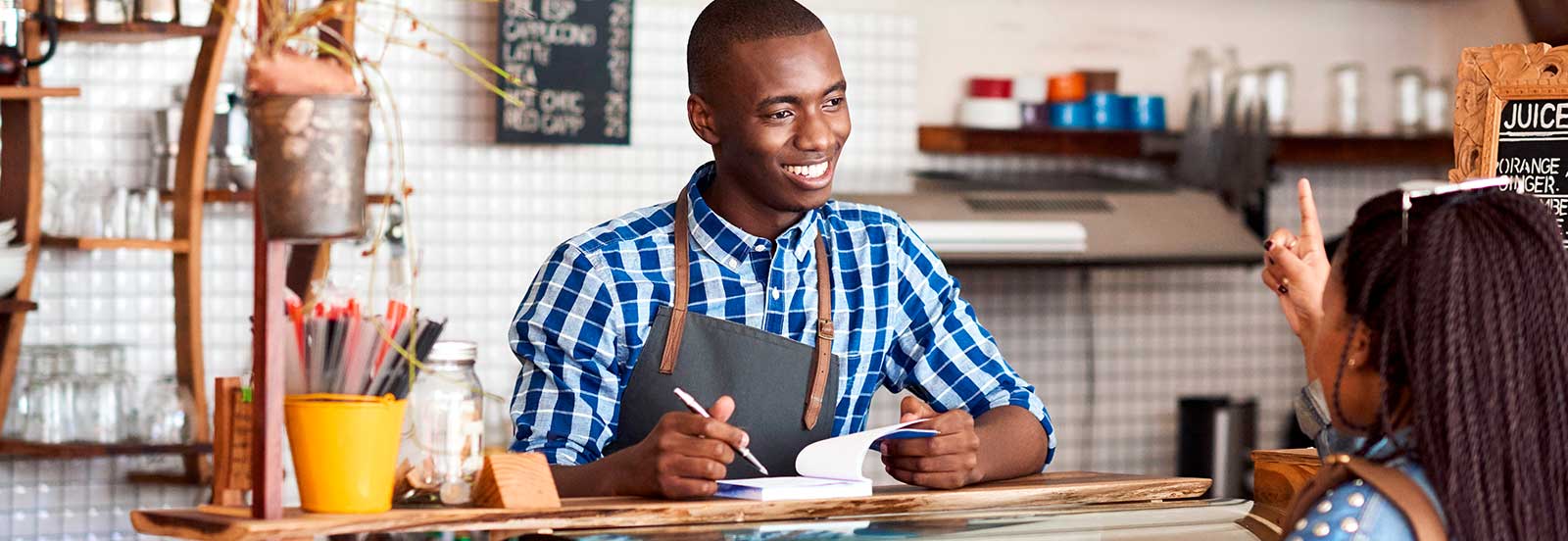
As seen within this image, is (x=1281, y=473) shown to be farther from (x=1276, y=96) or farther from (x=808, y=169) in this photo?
(x=1276, y=96)

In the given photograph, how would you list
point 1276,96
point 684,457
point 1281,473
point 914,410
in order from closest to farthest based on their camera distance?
point 684,457, point 914,410, point 1281,473, point 1276,96

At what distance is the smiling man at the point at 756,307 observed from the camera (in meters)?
2.05

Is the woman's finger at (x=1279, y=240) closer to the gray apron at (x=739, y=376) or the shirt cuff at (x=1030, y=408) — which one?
the shirt cuff at (x=1030, y=408)

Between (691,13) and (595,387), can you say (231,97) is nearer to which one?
(691,13)

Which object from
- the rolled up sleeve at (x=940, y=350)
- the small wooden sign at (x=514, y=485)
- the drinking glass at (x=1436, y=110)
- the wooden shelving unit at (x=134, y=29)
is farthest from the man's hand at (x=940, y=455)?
the drinking glass at (x=1436, y=110)

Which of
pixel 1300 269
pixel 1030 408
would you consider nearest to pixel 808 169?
pixel 1030 408

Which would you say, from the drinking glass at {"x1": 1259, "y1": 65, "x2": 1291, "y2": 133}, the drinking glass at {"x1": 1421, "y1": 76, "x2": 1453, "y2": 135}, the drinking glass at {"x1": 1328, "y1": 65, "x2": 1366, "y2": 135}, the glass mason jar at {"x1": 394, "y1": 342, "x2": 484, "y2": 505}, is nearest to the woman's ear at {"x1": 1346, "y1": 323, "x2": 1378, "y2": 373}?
the glass mason jar at {"x1": 394, "y1": 342, "x2": 484, "y2": 505}

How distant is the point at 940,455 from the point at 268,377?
72 cm

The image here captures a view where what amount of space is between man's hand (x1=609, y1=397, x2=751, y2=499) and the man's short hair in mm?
551

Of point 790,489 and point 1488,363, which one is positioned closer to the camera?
point 1488,363

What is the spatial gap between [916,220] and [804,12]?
1.98 m

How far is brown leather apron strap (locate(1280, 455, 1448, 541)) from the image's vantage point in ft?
4.12

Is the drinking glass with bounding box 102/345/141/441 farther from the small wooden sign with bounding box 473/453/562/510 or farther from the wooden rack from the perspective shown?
the small wooden sign with bounding box 473/453/562/510

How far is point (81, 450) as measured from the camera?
11.8ft
